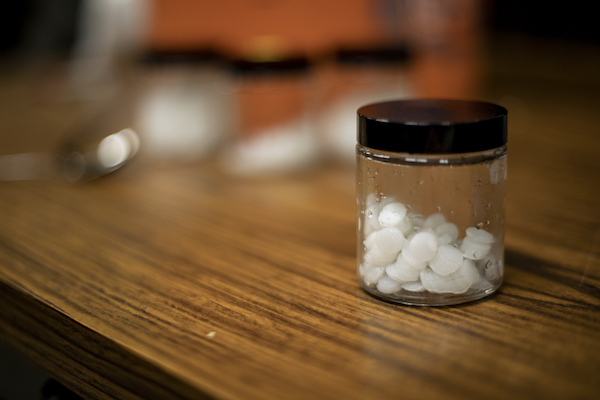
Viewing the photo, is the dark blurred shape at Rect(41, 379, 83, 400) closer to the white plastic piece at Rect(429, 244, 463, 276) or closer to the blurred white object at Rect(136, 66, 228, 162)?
the white plastic piece at Rect(429, 244, 463, 276)

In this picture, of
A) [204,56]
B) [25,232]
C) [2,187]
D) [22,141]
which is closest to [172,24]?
[204,56]

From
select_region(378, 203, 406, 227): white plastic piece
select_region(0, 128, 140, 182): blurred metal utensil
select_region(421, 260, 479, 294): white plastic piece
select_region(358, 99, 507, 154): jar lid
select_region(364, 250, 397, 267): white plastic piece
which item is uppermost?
select_region(358, 99, 507, 154): jar lid

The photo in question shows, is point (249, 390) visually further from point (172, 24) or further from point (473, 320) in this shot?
point (172, 24)

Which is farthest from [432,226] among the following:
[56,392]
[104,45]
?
[104,45]

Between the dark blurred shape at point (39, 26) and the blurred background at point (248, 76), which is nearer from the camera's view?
the blurred background at point (248, 76)

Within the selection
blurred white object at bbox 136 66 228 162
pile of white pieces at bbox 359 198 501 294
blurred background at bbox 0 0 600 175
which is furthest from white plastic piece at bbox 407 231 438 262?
blurred white object at bbox 136 66 228 162

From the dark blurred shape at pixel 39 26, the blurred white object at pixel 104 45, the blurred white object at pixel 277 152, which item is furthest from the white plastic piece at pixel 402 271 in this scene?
the dark blurred shape at pixel 39 26

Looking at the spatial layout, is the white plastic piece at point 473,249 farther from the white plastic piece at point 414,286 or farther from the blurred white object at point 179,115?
the blurred white object at point 179,115
